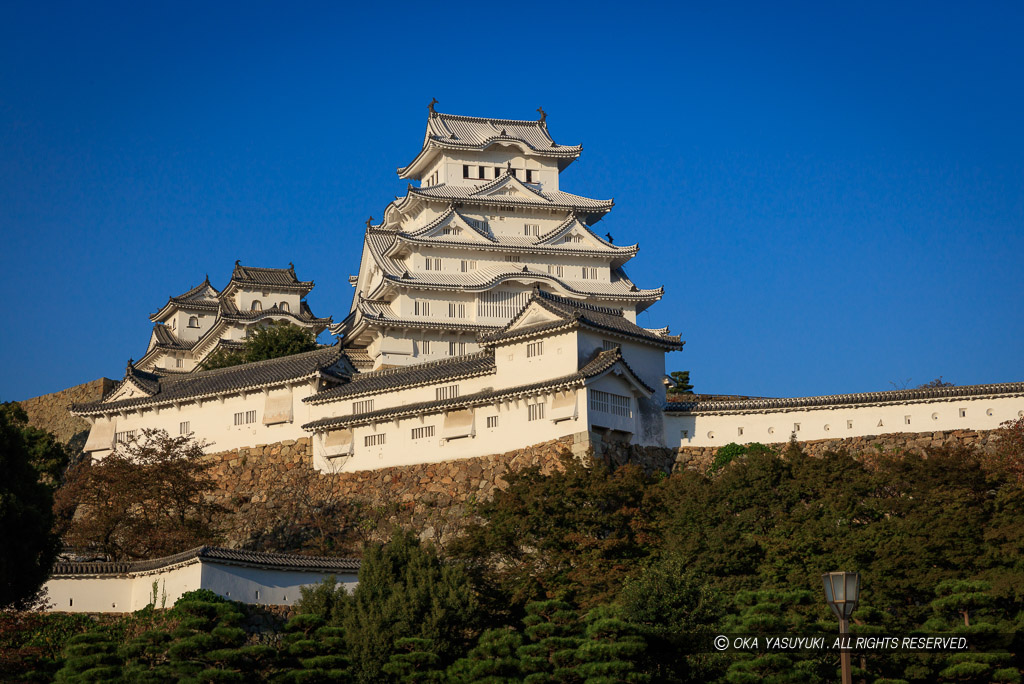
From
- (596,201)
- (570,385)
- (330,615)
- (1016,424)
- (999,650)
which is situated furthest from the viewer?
(596,201)

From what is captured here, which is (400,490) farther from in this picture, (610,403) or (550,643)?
(550,643)

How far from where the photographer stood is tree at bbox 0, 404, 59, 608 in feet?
95.3

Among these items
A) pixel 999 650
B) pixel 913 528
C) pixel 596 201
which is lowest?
pixel 999 650

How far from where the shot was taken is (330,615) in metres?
29.9

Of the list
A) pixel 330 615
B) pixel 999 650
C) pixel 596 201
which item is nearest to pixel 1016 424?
pixel 999 650

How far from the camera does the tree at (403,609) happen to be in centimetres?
2839

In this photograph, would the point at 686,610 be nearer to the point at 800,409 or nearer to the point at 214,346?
the point at 800,409

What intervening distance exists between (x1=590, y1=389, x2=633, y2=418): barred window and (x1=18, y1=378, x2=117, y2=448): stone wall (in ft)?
100

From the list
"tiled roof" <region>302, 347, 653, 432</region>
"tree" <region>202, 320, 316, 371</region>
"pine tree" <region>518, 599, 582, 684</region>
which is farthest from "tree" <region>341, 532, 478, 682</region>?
"tree" <region>202, 320, 316, 371</region>

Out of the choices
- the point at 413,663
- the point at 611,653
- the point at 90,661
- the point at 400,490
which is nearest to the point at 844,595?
the point at 611,653

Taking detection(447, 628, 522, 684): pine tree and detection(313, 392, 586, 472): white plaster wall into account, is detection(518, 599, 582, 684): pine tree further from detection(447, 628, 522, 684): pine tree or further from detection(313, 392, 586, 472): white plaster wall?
detection(313, 392, 586, 472): white plaster wall

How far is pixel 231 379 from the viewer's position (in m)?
46.5

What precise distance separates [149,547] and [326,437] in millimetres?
8537

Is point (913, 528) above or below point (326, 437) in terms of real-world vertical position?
below
